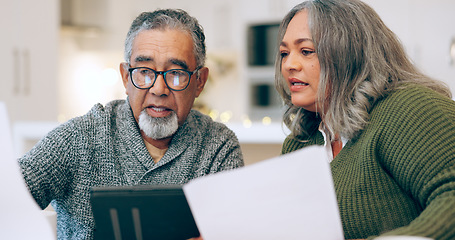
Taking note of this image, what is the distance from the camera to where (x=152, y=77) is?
118 cm

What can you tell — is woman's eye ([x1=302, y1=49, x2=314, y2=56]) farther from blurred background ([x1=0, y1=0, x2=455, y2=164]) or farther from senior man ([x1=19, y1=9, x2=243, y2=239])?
blurred background ([x1=0, y1=0, x2=455, y2=164])

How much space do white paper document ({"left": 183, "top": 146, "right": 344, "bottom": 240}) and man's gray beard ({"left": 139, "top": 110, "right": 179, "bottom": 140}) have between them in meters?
0.56

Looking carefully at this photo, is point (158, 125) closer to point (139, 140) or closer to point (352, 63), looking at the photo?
point (139, 140)

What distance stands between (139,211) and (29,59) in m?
3.42

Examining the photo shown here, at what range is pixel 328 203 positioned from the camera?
2.09ft

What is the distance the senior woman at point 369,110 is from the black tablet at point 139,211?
44cm

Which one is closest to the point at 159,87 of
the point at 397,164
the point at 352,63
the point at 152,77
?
the point at 152,77

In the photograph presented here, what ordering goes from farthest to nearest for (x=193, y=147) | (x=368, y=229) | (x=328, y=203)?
(x=193, y=147) → (x=368, y=229) → (x=328, y=203)

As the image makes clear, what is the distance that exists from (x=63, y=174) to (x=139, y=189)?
51cm

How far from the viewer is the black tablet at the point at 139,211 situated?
72 cm

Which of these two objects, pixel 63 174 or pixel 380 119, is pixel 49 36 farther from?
pixel 380 119

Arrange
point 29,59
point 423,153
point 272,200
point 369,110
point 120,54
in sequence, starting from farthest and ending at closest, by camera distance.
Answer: point 120,54
point 29,59
point 369,110
point 423,153
point 272,200

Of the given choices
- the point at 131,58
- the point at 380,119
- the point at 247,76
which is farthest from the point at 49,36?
the point at 380,119

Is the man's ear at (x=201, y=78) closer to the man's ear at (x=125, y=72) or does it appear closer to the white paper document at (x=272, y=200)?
the man's ear at (x=125, y=72)
